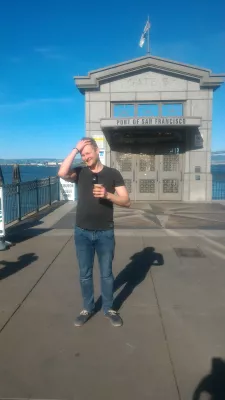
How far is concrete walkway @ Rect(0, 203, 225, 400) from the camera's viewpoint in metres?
2.50

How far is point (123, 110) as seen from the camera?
42.9 feet

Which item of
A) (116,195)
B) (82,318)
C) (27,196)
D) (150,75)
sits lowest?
(82,318)

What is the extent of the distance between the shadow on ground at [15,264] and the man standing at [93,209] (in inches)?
78.7

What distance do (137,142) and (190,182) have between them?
2.90 metres

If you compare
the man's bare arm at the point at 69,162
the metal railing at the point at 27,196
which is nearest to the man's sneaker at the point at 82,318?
the man's bare arm at the point at 69,162

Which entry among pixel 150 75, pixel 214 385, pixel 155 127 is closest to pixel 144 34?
pixel 150 75

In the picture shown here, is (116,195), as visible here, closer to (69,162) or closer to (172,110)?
(69,162)

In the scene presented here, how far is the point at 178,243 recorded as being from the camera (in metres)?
6.69

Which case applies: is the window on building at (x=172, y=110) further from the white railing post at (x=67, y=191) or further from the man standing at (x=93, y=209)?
the man standing at (x=93, y=209)

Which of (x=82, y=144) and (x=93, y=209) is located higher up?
(x=82, y=144)

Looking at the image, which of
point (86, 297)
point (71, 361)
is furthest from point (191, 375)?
point (86, 297)

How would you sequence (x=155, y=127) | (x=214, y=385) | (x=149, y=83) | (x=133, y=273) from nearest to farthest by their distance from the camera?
(x=214, y=385) < (x=133, y=273) < (x=155, y=127) < (x=149, y=83)

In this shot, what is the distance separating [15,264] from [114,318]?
2.61 meters

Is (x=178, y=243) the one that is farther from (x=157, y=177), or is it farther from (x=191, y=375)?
(x=157, y=177)
